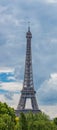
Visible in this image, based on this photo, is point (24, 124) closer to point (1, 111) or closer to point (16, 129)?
point (16, 129)

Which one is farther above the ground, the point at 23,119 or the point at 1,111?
the point at 1,111

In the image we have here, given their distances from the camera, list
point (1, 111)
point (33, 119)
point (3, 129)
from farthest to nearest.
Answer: point (1, 111) → point (33, 119) → point (3, 129)

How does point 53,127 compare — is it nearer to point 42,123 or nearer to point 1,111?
point 42,123

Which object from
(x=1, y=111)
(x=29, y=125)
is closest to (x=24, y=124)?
(x=29, y=125)

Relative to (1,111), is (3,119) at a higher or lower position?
lower

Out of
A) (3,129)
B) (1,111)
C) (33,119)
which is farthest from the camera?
(1,111)

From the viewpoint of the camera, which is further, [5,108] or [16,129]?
[5,108]

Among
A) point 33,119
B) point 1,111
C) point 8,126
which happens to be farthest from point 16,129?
point 1,111

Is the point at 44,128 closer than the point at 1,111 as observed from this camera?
Yes
